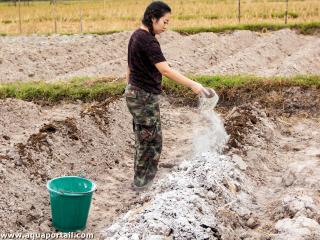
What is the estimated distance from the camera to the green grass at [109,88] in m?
8.73

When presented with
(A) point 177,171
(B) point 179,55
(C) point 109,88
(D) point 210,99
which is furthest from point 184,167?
(B) point 179,55

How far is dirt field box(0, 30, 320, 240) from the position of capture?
432 centimetres

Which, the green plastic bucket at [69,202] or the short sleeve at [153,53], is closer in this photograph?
the green plastic bucket at [69,202]

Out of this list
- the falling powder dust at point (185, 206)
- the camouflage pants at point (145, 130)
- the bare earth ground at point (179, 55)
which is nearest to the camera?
the falling powder dust at point (185, 206)

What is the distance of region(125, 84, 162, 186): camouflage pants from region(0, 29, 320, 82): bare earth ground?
17.5 feet

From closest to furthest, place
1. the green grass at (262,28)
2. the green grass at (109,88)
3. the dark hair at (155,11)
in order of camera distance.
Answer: the dark hair at (155,11), the green grass at (109,88), the green grass at (262,28)

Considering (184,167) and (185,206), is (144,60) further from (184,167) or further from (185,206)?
(185,206)

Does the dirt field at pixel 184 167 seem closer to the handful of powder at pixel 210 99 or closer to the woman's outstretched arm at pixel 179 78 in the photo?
the handful of powder at pixel 210 99

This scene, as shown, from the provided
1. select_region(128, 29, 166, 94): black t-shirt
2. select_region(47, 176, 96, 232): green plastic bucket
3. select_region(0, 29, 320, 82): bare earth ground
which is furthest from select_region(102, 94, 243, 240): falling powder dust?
select_region(0, 29, 320, 82): bare earth ground

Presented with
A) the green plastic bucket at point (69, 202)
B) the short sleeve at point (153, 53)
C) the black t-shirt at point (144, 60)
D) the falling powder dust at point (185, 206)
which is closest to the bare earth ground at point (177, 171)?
the falling powder dust at point (185, 206)

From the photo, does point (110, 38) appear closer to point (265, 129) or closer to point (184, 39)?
point (184, 39)

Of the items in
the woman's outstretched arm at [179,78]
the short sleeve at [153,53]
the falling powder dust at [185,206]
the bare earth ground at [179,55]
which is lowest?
the bare earth ground at [179,55]

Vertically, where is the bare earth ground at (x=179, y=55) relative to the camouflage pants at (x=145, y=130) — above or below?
below

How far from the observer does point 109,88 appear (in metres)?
8.84
